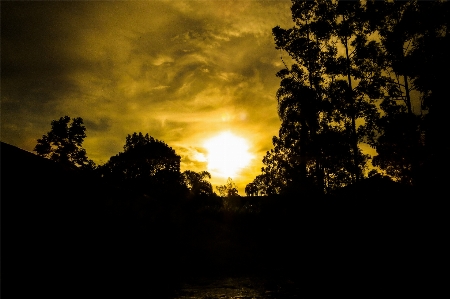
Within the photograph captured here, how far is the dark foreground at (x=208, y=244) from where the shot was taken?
660 cm

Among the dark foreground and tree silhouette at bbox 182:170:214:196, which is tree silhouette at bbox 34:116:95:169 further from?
the dark foreground

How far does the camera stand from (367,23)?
61.1 feet

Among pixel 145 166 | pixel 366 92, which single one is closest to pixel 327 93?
pixel 366 92

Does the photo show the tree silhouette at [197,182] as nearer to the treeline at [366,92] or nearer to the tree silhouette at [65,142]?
the tree silhouette at [65,142]

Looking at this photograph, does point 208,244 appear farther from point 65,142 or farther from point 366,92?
point 65,142

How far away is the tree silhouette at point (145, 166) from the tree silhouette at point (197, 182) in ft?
16.8

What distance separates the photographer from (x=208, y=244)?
14.4 m

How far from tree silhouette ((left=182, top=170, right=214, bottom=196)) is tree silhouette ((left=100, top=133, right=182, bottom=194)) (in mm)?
5118

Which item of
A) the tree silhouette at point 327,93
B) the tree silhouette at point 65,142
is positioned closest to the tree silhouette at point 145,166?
the tree silhouette at point 65,142

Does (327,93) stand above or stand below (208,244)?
above

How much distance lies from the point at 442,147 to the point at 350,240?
26.6 ft

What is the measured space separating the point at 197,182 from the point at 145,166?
1309cm

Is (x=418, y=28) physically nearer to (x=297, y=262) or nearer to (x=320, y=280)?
(x=297, y=262)

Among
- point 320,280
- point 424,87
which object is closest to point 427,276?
point 320,280
